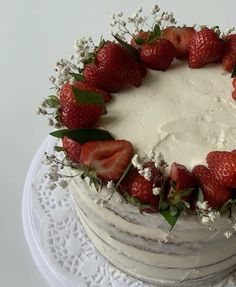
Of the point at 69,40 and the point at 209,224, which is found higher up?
the point at 69,40

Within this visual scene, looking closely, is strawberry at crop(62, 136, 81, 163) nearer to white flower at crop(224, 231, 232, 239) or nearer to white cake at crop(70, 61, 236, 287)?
white cake at crop(70, 61, 236, 287)

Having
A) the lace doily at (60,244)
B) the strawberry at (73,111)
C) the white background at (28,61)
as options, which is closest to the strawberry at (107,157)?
the strawberry at (73,111)

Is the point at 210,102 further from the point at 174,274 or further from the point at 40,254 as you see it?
the point at 40,254

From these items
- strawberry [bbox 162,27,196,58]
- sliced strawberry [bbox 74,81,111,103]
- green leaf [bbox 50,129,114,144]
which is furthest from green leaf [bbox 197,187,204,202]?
strawberry [bbox 162,27,196,58]

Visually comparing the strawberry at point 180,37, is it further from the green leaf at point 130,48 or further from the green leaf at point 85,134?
the green leaf at point 85,134

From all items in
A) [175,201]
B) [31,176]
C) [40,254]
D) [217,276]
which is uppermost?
[175,201]

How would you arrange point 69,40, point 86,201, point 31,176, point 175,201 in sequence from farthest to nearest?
point 69,40 < point 31,176 < point 86,201 < point 175,201

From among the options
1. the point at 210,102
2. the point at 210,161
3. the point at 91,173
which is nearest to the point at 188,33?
the point at 210,102
